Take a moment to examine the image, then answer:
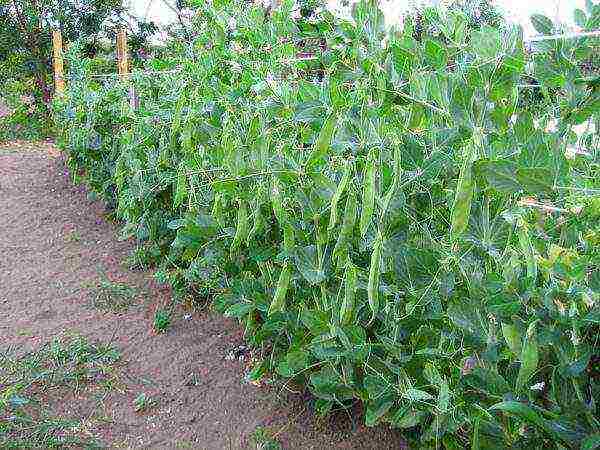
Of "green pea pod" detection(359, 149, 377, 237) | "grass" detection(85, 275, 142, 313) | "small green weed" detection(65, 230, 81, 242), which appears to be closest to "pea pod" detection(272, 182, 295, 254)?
"green pea pod" detection(359, 149, 377, 237)

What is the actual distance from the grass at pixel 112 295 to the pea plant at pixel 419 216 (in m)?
1.29

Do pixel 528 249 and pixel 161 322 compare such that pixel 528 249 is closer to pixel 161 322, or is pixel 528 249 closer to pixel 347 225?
pixel 347 225

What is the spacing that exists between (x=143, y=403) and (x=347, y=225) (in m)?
1.50

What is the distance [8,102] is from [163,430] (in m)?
8.99

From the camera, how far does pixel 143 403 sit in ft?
9.58

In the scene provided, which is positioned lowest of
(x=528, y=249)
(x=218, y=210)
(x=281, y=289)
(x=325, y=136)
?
(x=281, y=289)

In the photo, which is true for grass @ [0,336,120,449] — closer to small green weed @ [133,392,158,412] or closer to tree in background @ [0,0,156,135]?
small green weed @ [133,392,158,412]

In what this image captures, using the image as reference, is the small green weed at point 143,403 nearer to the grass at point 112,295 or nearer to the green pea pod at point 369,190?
the grass at point 112,295

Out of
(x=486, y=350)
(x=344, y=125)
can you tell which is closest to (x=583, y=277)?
(x=486, y=350)

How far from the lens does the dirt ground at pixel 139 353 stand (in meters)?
2.69

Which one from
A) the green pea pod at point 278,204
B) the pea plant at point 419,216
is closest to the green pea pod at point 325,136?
the pea plant at point 419,216

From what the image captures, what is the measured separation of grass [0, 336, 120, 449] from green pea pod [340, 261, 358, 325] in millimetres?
1265

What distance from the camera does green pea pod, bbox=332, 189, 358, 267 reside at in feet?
5.94

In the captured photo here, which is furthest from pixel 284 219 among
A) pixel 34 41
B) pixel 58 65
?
pixel 34 41
